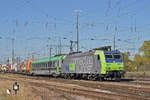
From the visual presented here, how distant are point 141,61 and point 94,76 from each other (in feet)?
166

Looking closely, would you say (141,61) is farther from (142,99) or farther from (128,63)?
(142,99)

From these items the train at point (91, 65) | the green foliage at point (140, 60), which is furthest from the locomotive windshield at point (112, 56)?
the green foliage at point (140, 60)

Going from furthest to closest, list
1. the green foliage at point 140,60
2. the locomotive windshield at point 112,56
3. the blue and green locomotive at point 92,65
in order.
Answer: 1. the green foliage at point 140,60
2. the locomotive windshield at point 112,56
3. the blue and green locomotive at point 92,65

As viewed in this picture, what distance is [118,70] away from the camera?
1061 inches

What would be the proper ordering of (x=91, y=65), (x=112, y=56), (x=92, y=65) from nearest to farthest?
(x=112, y=56)
(x=92, y=65)
(x=91, y=65)

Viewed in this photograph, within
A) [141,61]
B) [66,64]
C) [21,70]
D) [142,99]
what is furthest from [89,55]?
[141,61]

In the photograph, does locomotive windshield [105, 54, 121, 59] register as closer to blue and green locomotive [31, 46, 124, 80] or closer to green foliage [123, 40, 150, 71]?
blue and green locomotive [31, 46, 124, 80]

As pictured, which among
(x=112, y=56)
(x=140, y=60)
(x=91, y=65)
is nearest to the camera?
(x=112, y=56)

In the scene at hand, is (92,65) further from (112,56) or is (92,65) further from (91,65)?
(112,56)

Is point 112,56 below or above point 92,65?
above

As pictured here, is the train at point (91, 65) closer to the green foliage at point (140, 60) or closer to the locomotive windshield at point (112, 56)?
the locomotive windshield at point (112, 56)

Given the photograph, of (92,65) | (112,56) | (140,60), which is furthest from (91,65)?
(140,60)

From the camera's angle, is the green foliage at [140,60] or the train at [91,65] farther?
the green foliage at [140,60]

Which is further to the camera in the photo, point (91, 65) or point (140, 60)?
point (140, 60)
